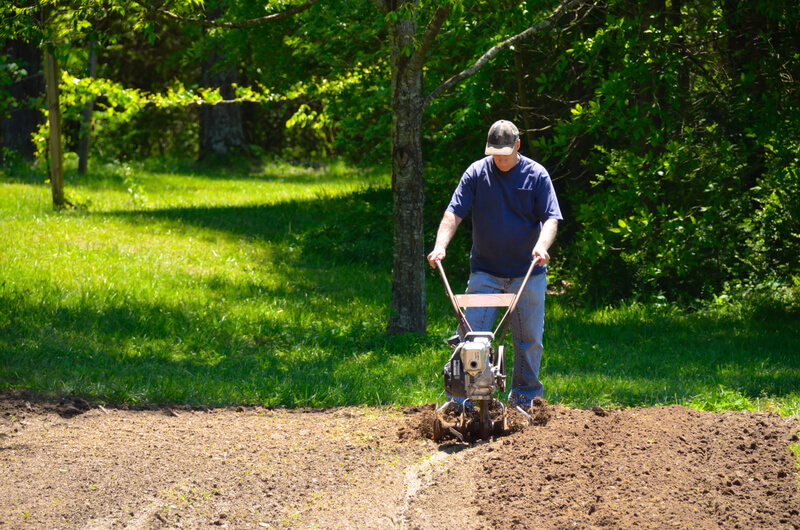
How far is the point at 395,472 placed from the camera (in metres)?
5.03

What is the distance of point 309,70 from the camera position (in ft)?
46.0

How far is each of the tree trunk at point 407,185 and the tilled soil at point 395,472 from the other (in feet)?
7.21

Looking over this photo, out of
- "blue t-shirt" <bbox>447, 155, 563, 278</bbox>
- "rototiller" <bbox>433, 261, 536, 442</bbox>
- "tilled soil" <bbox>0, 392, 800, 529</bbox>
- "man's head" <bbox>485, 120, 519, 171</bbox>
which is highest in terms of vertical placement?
"man's head" <bbox>485, 120, 519, 171</bbox>

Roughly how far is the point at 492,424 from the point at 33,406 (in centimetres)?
324

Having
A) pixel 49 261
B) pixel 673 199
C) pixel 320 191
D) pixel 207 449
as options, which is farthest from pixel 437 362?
pixel 320 191

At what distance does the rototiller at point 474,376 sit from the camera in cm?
497

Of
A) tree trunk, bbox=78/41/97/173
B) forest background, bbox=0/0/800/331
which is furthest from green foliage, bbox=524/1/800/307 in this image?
tree trunk, bbox=78/41/97/173

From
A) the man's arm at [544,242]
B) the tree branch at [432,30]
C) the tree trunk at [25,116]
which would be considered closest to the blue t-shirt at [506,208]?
the man's arm at [544,242]

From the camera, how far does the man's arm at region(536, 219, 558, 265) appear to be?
5.20m

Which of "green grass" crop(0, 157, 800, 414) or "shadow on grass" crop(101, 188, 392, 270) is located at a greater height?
"shadow on grass" crop(101, 188, 392, 270)

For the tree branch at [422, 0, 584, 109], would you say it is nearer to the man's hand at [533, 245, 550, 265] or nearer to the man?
the man

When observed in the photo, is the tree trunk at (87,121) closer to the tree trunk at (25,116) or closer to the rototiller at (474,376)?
the tree trunk at (25,116)

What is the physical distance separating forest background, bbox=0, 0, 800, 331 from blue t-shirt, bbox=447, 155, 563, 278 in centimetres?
205

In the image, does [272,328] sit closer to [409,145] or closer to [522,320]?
[409,145]
